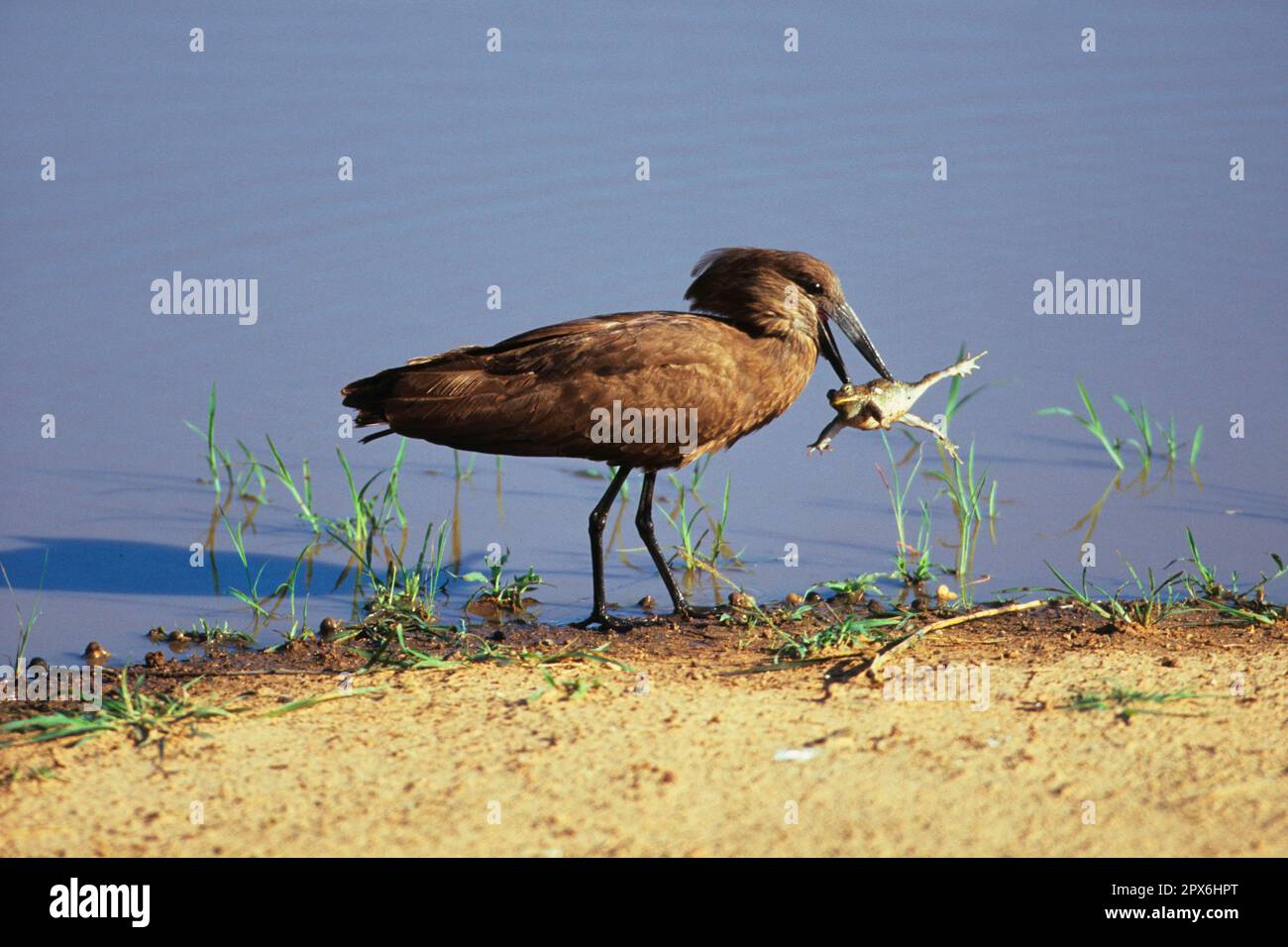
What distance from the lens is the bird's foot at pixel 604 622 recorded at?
6.80 m

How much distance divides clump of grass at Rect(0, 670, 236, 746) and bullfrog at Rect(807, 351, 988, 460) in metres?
3.09

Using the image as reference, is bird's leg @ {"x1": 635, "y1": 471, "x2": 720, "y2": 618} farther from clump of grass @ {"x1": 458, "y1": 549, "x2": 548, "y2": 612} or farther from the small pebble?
the small pebble

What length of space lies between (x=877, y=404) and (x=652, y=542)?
4.13ft

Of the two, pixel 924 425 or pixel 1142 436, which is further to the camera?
pixel 1142 436

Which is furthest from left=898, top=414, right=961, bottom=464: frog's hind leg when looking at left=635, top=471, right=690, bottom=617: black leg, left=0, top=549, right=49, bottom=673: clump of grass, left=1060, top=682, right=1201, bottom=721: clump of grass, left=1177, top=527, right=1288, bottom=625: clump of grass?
left=0, top=549, right=49, bottom=673: clump of grass


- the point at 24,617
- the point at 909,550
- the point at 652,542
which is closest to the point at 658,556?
the point at 652,542

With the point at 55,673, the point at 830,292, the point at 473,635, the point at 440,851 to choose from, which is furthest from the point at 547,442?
the point at 440,851

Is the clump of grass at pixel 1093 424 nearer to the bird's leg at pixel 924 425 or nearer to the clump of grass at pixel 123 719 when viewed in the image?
the bird's leg at pixel 924 425

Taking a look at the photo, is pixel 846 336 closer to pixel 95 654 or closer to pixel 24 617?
pixel 95 654

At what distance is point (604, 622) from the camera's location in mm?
6828

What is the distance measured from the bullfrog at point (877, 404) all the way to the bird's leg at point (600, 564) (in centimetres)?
100
